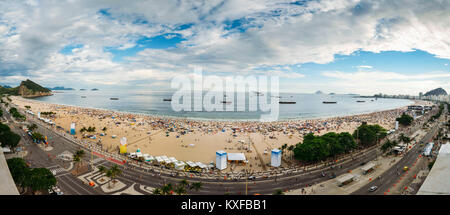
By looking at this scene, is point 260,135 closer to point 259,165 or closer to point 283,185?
point 259,165

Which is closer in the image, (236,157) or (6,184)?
(6,184)

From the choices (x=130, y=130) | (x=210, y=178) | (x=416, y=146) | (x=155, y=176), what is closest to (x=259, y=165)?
(x=210, y=178)

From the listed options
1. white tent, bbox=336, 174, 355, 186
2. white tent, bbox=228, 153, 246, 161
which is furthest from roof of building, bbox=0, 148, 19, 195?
white tent, bbox=336, 174, 355, 186

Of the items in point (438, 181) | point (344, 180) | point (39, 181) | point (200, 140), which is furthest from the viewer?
point (200, 140)

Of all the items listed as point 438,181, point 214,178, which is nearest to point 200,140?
point 214,178

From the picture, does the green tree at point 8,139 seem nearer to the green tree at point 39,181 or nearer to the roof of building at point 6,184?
the green tree at point 39,181

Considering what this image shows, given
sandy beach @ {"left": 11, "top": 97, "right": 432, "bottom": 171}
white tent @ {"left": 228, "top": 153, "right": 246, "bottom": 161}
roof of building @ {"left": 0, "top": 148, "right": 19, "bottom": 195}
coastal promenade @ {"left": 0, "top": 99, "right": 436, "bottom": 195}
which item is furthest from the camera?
sandy beach @ {"left": 11, "top": 97, "right": 432, "bottom": 171}

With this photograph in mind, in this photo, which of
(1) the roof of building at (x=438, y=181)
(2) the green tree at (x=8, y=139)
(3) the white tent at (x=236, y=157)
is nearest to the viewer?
(1) the roof of building at (x=438, y=181)

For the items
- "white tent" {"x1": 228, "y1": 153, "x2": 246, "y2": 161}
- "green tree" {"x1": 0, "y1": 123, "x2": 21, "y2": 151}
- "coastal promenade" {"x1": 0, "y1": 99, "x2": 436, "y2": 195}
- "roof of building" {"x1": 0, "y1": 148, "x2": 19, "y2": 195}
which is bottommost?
"coastal promenade" {"x1": 0, "y1": 99, "x2": 436, "y2": 195}

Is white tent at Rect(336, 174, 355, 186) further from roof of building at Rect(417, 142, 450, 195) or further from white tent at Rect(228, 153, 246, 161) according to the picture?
roof of building at Rect(417, 142, 450, 195)

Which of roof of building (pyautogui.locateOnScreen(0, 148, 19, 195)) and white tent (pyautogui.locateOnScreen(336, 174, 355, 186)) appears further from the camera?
white tent (pyautogui.locateOnScreen(336, 174, 355, 186))

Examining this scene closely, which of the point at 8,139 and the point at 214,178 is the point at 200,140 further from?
the point at 8,139

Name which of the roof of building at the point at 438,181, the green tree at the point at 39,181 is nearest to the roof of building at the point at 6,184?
the roof of building at the point at 438,181
